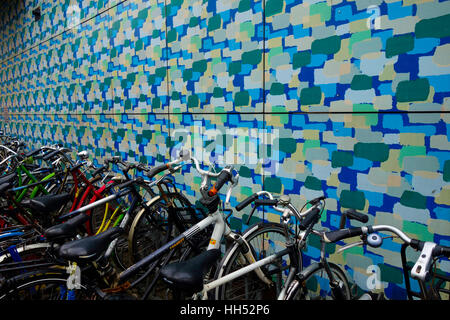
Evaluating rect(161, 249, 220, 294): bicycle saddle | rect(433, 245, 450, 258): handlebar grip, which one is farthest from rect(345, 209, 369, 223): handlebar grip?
rect(161, 249, 220, 294): bicycle saddle

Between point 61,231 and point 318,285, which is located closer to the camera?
point 61,231

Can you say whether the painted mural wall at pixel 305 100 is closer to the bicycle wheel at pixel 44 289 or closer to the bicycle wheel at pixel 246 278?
the bicycle wheel at pixel 246 278

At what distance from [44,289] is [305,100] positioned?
249cm

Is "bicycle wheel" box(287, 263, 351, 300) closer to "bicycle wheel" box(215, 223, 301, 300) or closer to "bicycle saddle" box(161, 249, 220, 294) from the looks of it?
"bicycle wheel" box(215, 223, 301, 300)

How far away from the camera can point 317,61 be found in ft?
8.12

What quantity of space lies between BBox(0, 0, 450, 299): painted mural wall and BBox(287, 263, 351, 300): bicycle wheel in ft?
0.77

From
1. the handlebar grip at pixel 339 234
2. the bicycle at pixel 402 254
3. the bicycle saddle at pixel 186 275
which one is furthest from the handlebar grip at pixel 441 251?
the bicycle saddle at pixel 186 275

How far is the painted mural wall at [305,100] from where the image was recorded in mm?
2029

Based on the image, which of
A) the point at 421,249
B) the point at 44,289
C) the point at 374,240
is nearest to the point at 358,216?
the point at 374,240

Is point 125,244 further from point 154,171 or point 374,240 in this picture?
point 374,240

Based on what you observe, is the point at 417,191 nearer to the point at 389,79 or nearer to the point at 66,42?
the point at 389,79

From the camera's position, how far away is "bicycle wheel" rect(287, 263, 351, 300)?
1.82m

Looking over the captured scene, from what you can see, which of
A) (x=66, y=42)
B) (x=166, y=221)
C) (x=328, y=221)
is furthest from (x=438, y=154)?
(x=66, y=42)

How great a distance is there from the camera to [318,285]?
2.69 meters
